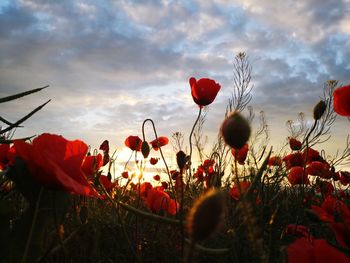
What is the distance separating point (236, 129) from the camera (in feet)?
2.59

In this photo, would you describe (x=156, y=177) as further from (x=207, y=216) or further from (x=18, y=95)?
(x=207, y=216)

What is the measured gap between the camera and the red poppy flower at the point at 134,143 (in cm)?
348

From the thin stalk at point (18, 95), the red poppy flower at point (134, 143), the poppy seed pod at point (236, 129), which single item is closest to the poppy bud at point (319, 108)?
the poppy seed pod at point (236, 129)

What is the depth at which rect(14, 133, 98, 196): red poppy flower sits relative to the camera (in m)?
0.71

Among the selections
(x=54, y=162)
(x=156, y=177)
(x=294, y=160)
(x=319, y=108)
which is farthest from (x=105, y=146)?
(x=156, y=177)

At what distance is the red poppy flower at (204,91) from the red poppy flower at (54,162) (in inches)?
57.1

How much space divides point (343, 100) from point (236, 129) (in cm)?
121

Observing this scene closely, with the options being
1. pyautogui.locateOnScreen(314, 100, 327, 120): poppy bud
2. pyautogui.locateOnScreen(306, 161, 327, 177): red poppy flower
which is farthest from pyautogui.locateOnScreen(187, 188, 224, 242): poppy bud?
pyautogui.locateOnScreen(306, 161, 327, 177): red poppy flower

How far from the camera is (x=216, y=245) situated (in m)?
1.94

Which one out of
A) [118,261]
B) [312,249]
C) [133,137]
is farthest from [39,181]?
[133,137]

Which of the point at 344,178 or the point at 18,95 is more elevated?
the point at 344,178

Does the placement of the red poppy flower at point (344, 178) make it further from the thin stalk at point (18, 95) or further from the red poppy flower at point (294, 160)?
the thin stalk at point (18, 95)

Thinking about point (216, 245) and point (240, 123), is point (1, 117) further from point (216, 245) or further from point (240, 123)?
point (216, 245)

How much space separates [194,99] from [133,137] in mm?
1394
